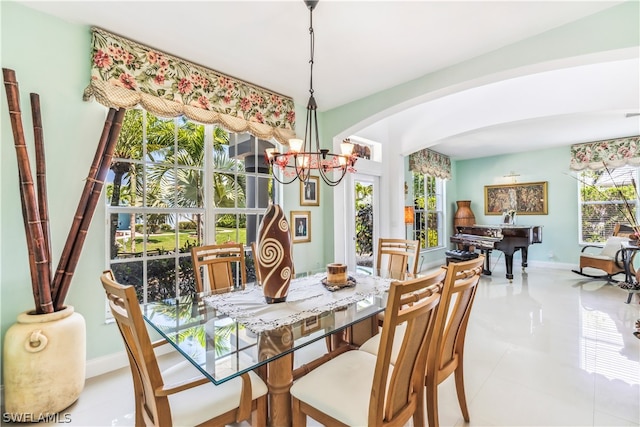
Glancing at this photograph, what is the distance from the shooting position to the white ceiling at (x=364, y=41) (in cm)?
202

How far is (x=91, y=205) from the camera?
2.14m

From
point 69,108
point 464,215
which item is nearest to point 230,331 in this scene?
point 69,108

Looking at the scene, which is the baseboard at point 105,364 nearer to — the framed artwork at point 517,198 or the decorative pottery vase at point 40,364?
the decorative pottery vase at point 40,364

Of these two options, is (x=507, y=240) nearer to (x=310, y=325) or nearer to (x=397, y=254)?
(x=397, y=254)

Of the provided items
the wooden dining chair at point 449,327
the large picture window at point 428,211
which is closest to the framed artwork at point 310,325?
the wooden dining chair at point 449,327

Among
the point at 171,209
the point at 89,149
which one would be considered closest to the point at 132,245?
the point at 171,209

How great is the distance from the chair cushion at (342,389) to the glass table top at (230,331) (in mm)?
213

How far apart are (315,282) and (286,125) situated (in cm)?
202

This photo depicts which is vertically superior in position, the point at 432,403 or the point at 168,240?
the point at 168,240

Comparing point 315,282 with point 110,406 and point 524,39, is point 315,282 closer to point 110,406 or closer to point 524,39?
point 110,406

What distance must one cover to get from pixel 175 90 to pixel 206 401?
2435mm

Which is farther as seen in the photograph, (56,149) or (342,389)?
(56,149)

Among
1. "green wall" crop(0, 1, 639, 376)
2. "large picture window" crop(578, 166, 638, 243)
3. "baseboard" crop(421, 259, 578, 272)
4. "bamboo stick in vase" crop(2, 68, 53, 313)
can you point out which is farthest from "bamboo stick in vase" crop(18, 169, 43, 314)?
"large picture window" crop(578, 166, 638, 243)

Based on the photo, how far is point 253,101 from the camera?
3.13m
